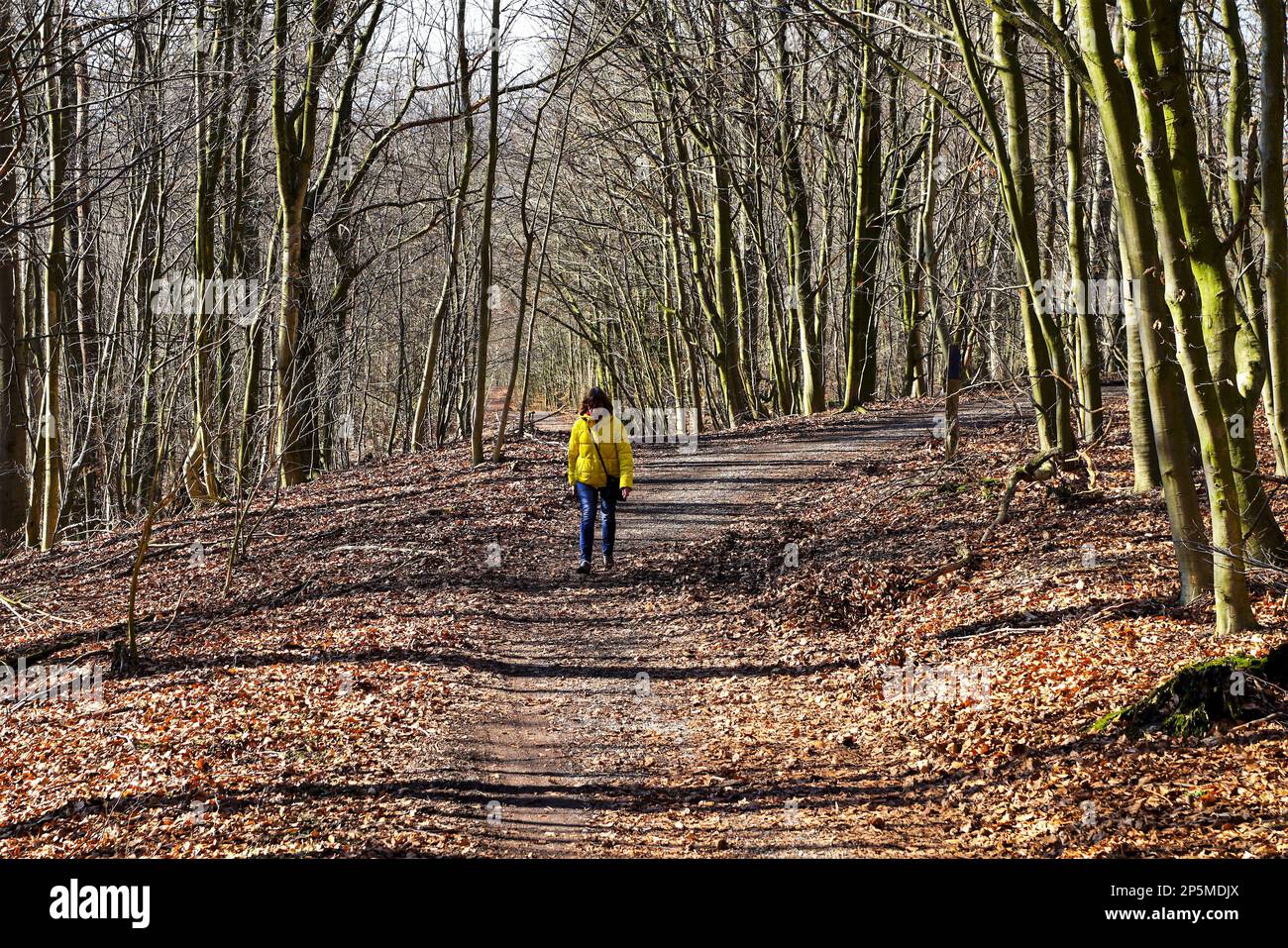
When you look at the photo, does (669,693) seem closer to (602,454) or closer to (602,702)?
(602,702)

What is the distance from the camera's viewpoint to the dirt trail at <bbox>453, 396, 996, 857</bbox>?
5105 millimetres

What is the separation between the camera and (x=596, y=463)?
34.1 ft

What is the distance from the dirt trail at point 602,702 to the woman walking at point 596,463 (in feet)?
2.28

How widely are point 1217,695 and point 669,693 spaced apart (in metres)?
3.48

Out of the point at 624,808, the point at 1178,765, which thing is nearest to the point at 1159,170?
the point at 1178,765

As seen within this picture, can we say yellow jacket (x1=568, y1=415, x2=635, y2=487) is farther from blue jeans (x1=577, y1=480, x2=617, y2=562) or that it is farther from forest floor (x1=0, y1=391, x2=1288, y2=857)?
forest floor (x1=0, y1=391, x2=1288, y2=857)

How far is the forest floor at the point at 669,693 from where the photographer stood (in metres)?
5.05

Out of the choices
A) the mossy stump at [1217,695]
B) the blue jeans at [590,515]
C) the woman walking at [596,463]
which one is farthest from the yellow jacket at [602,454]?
the mossy stump at [1217,695]

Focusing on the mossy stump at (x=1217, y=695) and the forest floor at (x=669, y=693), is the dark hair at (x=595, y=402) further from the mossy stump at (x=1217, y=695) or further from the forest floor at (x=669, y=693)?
the mossy stump at (x=1217, y=695)

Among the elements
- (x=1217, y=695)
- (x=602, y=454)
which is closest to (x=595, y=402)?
(x=602, y=454)

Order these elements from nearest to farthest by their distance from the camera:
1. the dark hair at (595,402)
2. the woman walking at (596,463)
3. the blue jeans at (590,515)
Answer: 1. the dark hair at (595,402)
2. the woman walking at (596,463)
3. the blue jeans at (590,515)

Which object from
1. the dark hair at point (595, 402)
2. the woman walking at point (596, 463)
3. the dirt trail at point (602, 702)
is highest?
the dark hair at point (595, 402)
